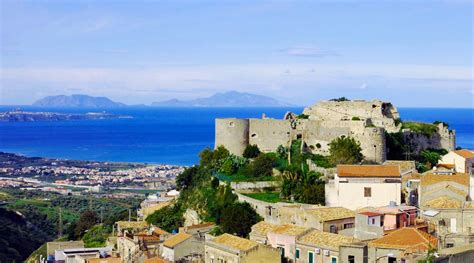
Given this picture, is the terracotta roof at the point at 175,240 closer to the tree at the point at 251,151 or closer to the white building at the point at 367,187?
the white building at the point at 367,187

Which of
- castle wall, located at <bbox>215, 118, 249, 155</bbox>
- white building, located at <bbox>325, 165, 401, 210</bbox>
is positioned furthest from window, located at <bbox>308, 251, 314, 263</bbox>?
castle wall, located at <bbox>215, 118, 249, 155</bbox>

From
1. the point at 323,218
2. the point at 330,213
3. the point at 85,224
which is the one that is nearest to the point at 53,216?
the point at 85,224

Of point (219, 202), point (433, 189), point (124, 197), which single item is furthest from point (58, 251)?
point (124, 197)

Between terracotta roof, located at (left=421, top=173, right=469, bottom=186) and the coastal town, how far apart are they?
0.15 feet

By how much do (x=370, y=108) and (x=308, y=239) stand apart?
17.6 metres

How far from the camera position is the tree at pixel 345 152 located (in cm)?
3734

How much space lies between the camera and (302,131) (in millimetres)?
41344

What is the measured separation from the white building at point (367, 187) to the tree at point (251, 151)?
31.0ft

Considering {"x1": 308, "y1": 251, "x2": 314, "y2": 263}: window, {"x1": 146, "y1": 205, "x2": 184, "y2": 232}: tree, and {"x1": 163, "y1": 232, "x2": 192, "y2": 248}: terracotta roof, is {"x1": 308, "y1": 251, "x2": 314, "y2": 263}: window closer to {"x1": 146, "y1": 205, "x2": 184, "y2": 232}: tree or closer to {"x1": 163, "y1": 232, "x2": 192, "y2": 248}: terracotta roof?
{"x1": 163, "y1": 232, "x2": 192, "y2": 248}: terracotta roof

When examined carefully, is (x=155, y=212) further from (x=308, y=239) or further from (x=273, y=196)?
(x=308, y=239)

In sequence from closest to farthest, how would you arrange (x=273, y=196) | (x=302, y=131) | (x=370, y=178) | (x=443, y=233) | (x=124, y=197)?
(x=443, y=233) < (x=370, y=178) < (x=273, y=196) < (x=302, y=131) < (x=124, y=197)

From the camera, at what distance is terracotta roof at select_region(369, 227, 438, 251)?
23.6 meters

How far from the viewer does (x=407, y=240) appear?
79.3 feet

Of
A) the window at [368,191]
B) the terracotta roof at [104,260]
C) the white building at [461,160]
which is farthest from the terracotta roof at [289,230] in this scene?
the white building at [461,160]
